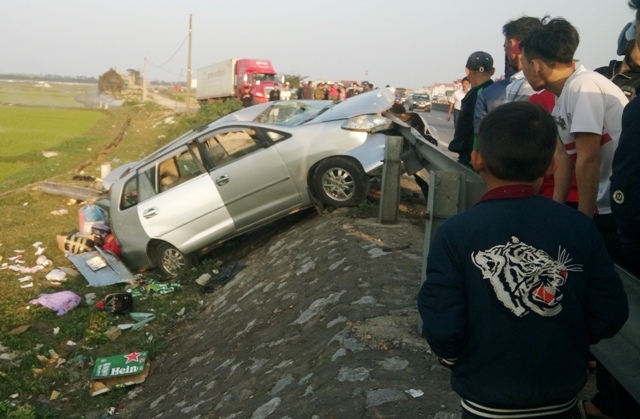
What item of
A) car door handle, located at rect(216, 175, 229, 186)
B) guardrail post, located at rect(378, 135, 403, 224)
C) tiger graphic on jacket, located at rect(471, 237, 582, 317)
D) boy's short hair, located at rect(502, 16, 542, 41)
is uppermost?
boy's short hair, located at rect(502, 16, 542, 41)

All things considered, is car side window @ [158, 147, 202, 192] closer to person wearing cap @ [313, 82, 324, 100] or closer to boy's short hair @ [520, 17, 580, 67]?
boy's short hair @ [520, 17, 580, 67]

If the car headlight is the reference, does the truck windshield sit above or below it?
above

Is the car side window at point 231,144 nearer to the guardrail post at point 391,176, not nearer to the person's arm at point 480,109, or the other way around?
the guardrail post at point 391,176

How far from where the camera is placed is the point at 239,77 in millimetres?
44844

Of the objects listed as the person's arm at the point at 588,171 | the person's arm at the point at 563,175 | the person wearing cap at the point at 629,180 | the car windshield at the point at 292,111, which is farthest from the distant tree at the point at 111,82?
the person wearing cap at the point at 629,180

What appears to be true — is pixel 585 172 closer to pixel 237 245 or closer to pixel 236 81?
pixel 237 245

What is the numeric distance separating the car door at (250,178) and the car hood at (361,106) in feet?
2.55

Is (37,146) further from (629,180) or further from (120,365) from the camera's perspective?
(629,180)

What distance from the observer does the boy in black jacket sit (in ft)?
7.16

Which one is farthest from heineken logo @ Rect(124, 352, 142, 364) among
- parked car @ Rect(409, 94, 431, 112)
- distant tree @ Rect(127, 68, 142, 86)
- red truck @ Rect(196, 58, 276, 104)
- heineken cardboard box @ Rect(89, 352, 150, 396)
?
distant tree @ Rect(127, 68, 142, 86)

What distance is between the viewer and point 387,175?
7273 mm

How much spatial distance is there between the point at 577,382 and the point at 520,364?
0.23 m

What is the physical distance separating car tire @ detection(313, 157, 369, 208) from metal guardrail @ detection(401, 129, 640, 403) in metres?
0.78

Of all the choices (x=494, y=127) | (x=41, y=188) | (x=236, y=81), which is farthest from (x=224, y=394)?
(x=236, y=81)
